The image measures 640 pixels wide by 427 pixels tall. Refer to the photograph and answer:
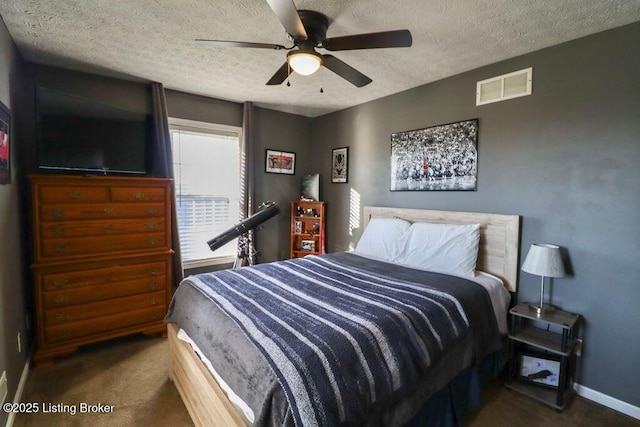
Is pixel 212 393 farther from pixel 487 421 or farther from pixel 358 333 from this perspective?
pixel 487 421

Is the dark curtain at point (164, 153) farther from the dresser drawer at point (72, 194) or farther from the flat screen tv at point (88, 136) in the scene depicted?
the dresser drawer at point (72, 194)

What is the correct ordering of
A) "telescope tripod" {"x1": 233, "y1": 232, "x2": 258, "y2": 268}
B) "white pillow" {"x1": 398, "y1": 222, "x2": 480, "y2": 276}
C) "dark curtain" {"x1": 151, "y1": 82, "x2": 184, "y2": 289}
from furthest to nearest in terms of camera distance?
"telescope tripod" {"x1": 233, "y1": 232, "x2": 258, "y2": 268}
"dark curtain" {"x1": 151, "y1": 82, "x2": 184, "y2": 289}
"white pillow" {"x1": 398, "y1": 222, "x2": 480, "y2": 276}

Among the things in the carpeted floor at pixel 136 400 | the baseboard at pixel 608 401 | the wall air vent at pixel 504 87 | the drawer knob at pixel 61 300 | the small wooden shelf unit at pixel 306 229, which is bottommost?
the carpeted floor at pixel 136 400

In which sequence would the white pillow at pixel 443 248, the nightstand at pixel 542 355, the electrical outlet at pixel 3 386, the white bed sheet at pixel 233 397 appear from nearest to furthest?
1. the white bed sheet at pixel 233 397
2. the electrical outlet at pixel 3 386
3. the nightstand at pixel 542 355
4. the white pillow at pixel 443 248

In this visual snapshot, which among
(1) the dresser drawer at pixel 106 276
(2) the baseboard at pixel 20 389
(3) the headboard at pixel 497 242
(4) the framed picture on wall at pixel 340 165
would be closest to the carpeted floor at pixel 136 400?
(2) the baseboard at pixel 20 389

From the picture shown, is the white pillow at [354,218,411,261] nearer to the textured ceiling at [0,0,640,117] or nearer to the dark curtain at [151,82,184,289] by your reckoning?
the textured ceiling at [0,0,640,117]

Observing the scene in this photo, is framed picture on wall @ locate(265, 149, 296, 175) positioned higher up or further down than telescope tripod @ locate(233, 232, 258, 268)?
higher up

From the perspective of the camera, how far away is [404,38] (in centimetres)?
160

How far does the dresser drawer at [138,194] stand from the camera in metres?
2.61

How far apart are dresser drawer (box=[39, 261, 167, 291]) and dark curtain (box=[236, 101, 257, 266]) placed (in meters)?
1.03

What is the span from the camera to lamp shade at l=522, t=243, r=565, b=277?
1996 millimetres

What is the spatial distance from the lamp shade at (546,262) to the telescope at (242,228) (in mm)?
2539

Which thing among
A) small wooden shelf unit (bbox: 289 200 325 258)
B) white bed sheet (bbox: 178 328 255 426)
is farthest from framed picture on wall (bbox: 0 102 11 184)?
small wooden shelf unit (bbox: 289 200 325 258)

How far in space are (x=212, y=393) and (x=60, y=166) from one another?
92.5 inches
